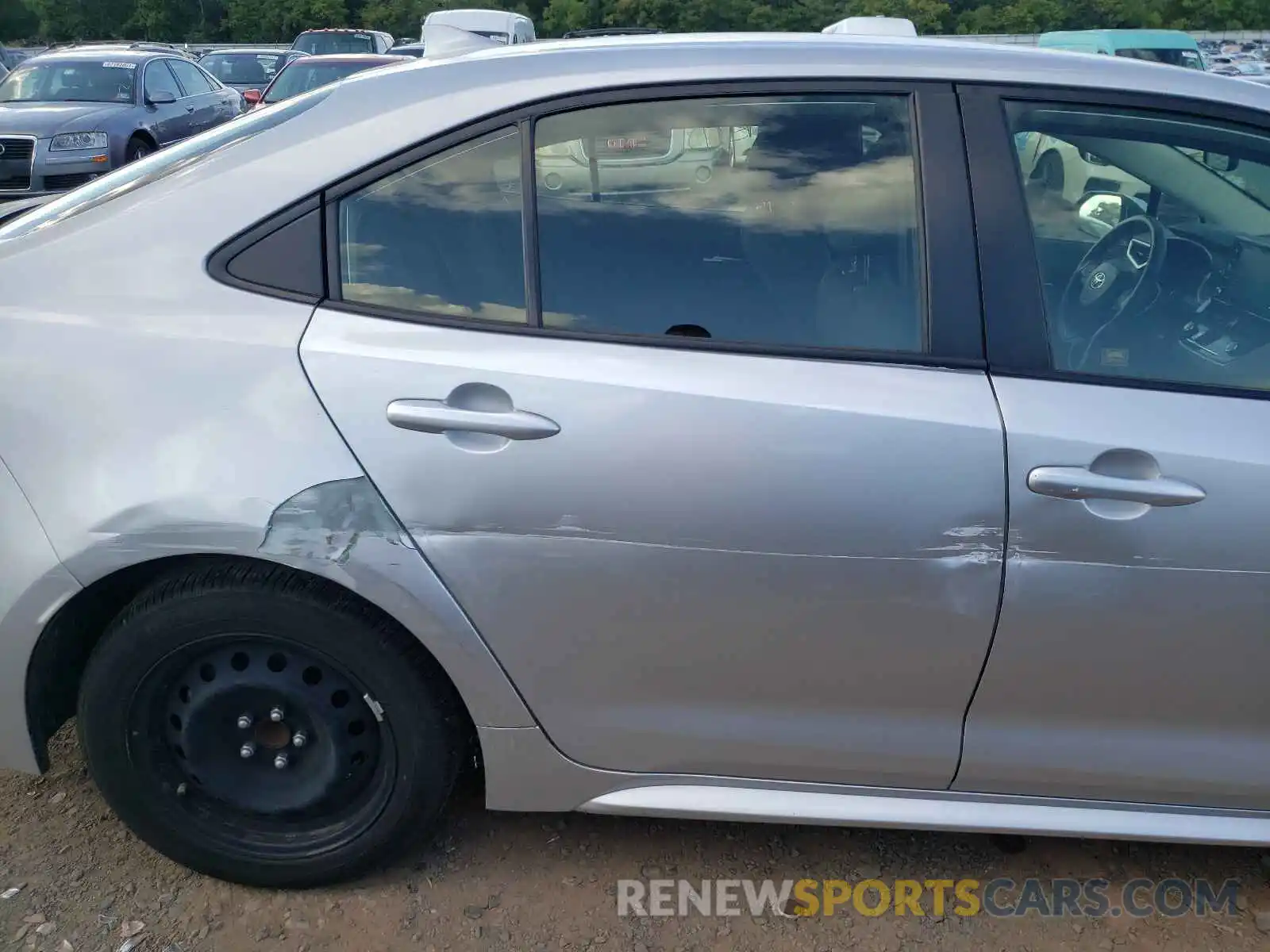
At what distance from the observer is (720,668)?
2020 mm

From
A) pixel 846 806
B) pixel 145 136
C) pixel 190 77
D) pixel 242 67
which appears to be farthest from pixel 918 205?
pixel 242 67

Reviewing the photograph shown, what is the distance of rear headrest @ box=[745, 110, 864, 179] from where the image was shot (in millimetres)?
2037

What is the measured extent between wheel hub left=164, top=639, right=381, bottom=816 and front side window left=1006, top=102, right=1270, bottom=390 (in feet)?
5.02

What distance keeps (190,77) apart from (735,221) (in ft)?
40.7

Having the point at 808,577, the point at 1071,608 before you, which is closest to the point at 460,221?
the point at 808,577

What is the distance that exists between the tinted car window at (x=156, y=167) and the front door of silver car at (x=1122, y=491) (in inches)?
54.8

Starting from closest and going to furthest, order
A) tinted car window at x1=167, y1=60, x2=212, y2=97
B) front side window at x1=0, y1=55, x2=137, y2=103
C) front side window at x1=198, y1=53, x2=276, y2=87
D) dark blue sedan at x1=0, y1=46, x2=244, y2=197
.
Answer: dark blue sedan at x1=0, y1=46, x2=244, y2=197 < front side window at x1=0, y1=55, x2=137, y2=103 < tinted car window at x1=167, y1=60, x2=212, y2=97 < front side window at x1=198, y1=53, x2=276, y2=87

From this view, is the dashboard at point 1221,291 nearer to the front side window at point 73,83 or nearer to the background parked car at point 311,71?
the front side window at point 73,83

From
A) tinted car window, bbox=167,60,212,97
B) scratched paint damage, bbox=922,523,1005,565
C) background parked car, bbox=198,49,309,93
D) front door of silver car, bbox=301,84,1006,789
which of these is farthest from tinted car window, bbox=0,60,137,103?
scratched paint damage, bbox=922,523,1005,565

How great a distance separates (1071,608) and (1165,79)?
1020mm

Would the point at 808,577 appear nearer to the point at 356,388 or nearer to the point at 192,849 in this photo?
the point at 356,388

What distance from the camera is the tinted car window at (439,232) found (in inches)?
79.4

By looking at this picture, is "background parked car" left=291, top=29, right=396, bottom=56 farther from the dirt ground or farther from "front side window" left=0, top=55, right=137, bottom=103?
the dirt ground

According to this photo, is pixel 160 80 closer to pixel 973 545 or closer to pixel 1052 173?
pixel 1052 173
